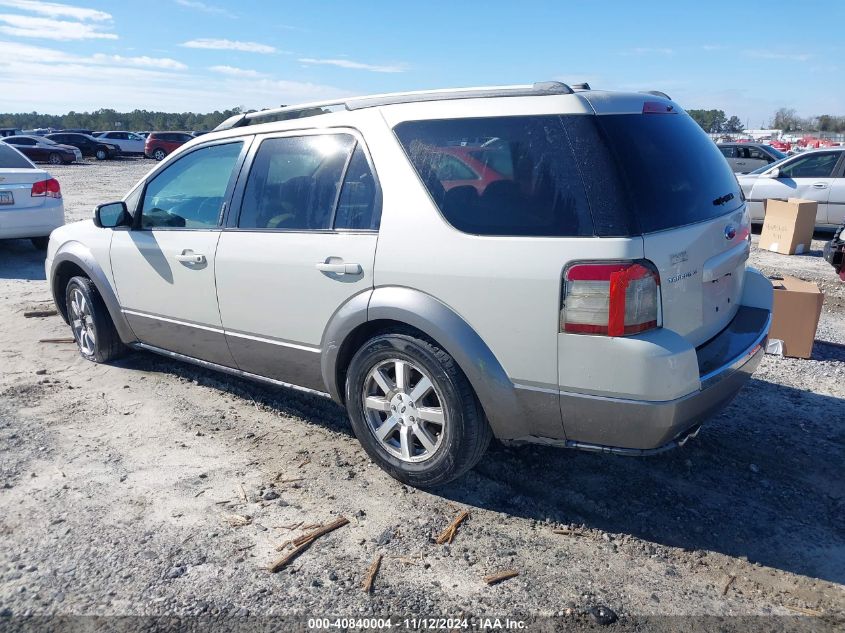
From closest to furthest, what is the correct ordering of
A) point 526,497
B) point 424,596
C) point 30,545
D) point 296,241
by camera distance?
point 424,596
point 30,545
point 526,497
point 296,241

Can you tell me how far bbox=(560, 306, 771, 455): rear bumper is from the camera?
283 cm

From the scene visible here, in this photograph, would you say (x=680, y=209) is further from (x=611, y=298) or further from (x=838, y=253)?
(x=838, y=253)

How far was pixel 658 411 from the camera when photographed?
110 inches

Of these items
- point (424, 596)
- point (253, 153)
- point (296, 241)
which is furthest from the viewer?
point (253, 153)

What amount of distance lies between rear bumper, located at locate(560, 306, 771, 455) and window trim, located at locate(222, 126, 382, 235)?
1.38 meters

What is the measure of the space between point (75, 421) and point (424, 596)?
9.25ft

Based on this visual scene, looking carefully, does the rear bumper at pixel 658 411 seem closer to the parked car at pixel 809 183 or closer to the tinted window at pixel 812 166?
the parked car at pixel 809 183

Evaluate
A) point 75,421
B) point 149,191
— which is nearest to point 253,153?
point 149,191

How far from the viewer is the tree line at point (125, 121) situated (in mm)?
80375

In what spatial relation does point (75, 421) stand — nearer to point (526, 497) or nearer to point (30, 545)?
point (30, 545)

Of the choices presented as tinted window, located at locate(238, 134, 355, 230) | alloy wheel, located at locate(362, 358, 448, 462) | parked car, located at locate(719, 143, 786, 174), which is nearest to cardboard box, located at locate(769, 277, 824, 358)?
alloy wheel, located at locate(362, 358, 448, 462)

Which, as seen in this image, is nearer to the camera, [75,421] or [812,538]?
[812,538]

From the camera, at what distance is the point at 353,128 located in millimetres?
3631

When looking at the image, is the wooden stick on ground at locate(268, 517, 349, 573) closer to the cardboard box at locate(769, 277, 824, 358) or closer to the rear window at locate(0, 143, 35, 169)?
the cardboard box at locate(769, 277, 824, 358)
